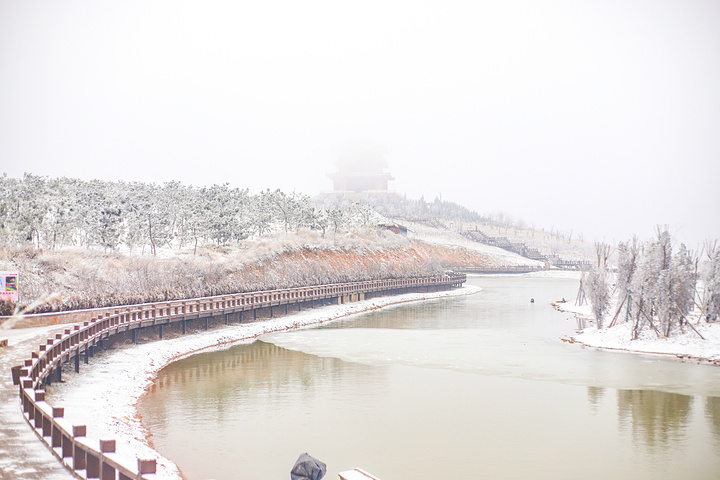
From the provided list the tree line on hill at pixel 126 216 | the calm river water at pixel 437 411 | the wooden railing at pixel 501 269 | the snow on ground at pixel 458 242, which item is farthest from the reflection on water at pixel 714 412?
the snow on ground at pixel 458 242

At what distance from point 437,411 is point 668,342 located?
20.2 metres

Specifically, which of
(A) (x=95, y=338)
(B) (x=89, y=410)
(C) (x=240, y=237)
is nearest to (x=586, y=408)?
(B) (x=89, y=410)

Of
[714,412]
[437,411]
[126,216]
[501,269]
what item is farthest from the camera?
[501,269]

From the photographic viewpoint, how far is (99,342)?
34.4 m

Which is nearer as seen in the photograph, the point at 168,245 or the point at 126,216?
the point at 126,216

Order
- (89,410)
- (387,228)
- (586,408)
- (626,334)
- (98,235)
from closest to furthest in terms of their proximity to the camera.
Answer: (89,410)
(586,408)
(626,334)
(98,235)
(387,228)

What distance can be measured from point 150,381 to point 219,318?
796 inches

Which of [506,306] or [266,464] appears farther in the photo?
[506,306]

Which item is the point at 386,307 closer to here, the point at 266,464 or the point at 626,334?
the point at 626,334

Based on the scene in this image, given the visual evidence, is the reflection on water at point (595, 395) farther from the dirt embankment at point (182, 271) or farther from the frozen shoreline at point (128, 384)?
the dirt embankment at point (182, 271)

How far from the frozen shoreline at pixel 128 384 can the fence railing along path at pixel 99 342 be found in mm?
911

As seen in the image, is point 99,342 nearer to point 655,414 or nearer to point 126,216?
point 655,414

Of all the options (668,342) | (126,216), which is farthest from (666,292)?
(126,216)

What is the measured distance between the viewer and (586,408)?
25578mm
